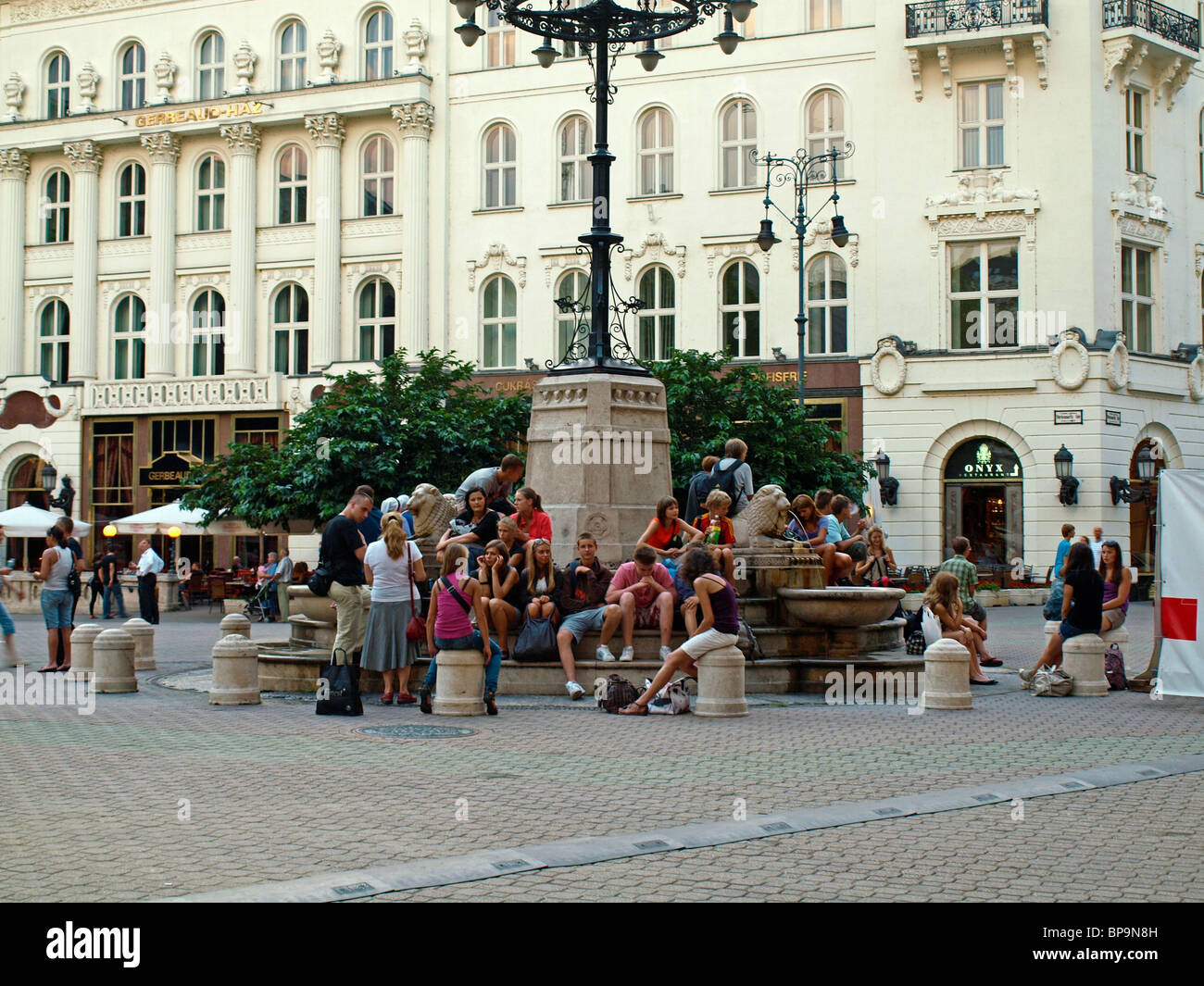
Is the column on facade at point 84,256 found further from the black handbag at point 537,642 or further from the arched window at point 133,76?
the black handbag at point 537,642

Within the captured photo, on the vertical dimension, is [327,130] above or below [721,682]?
above

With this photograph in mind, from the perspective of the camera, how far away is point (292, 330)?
1775 inches

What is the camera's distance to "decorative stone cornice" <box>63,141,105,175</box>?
4678 cm

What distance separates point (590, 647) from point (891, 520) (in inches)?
954

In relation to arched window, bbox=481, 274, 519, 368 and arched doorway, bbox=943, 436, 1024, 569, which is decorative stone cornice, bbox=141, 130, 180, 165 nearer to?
arched window, bbox=481, 274, 519, 368

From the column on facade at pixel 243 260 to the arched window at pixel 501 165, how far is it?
25.0 feet

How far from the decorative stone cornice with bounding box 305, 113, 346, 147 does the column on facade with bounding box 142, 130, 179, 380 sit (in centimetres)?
491

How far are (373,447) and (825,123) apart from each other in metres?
16.5

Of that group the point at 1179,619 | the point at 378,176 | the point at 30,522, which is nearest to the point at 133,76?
the point at 378,176

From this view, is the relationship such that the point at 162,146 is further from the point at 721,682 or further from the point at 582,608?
the point at 721,682

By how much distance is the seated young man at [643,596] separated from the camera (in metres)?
14.5

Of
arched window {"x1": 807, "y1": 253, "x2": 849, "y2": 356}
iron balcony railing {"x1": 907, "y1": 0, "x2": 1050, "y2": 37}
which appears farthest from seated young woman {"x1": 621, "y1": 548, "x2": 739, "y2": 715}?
iron balcony railing {"x1": 907, "y1": 0, "x2": 1050, "y2": 37}

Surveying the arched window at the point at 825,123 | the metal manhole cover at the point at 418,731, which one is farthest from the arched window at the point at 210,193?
the metal manhole cover at the point at 418,731
